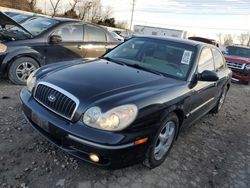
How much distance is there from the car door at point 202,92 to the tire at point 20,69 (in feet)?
12.3

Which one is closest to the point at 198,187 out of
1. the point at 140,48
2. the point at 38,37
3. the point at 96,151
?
the point at 96,151

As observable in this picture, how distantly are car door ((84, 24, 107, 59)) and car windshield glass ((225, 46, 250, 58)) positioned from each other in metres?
8.01

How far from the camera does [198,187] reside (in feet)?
10.4

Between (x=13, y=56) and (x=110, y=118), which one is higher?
(x=110, y=118)

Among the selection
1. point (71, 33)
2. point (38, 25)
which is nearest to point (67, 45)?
point (71, 33)

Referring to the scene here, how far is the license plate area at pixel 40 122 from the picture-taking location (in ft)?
9.48

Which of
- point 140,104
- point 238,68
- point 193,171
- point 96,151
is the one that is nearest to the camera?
point 96,151

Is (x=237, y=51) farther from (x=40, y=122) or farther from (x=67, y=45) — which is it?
(x=40, y=122)

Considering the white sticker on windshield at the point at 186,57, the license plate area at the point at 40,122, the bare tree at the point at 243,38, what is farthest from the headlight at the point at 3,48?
the bare tree at the point at 243,38

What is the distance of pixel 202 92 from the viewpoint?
4.14 meters

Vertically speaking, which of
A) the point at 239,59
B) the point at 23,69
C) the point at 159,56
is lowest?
the point at 23,69

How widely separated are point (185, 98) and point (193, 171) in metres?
0.98

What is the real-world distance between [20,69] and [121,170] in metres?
3.77

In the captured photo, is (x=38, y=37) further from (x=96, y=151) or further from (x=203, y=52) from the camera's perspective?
(x=96, y=151)
